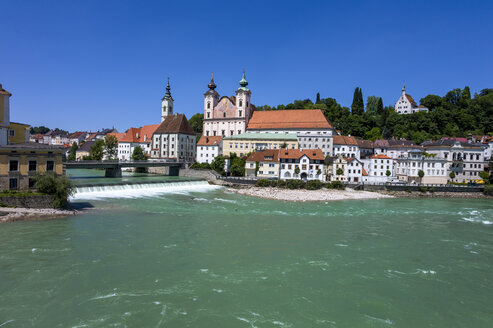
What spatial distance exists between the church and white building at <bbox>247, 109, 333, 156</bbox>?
2.58 m

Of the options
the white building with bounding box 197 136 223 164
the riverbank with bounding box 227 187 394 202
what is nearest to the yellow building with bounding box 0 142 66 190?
the riverbank with bounding box 227 187 394 202

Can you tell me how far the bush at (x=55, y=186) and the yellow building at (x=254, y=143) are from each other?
1483 inches

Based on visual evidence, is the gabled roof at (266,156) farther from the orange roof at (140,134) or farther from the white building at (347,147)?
the orange roof at (140,134)

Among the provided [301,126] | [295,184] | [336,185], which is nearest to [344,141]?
[301,126]

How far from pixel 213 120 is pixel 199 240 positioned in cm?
5740

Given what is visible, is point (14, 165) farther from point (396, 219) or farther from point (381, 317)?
point (396, 219)

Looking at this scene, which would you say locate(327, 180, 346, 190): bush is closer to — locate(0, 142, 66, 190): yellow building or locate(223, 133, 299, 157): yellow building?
locate(223, 133, 299, 157): yellow building

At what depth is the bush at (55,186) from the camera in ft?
73.9

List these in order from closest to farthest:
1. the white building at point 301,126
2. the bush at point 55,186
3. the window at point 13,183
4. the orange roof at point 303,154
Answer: the bush at point 55,186
the window at point 13,183
the orange roof at point 303,154
the white building at point 301,126

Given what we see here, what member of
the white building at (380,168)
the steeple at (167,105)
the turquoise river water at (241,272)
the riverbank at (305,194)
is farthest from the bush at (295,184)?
the steeple at (167,105)

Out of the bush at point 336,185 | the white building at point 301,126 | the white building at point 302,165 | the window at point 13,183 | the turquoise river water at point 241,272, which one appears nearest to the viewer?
the turquoise river water at point 241,272

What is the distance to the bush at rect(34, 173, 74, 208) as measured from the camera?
22531 millimetres

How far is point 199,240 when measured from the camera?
59.3 ft

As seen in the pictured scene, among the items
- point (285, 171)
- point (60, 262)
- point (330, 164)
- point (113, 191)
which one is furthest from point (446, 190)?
point (60, 262)
